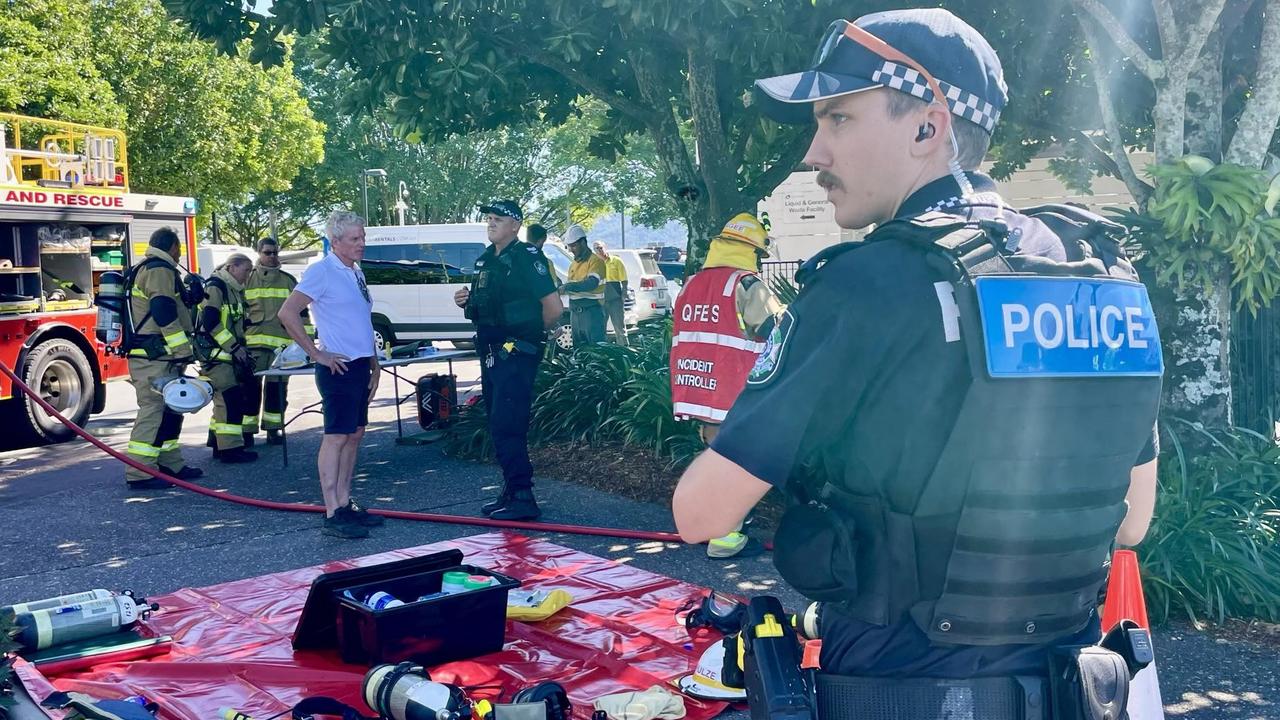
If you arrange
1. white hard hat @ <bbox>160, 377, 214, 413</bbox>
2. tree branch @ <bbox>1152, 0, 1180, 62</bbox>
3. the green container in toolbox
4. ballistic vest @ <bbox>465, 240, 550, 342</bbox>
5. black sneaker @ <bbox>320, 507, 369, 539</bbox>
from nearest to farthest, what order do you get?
the green container in toolbox < tree branch @ <bbox>1152, 0, 1180, 62</bbox> < black sneaker @ <bbox>320, 507, 369, 539</bbox> < ballistic vest @ <bbox>465, 240, 550, 342</bbox> < white hard hat @ <bbox>160, 377, 214, 413</bbox>

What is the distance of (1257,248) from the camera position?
18.6 ft

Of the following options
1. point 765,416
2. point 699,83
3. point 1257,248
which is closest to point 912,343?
point 765,416

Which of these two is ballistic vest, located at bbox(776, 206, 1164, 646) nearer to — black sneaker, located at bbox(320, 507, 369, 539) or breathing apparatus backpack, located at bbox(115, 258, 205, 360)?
black sneaker, located at bbox(320, 507, 369, 539)

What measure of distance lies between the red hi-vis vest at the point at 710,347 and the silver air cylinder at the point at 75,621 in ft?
10.2

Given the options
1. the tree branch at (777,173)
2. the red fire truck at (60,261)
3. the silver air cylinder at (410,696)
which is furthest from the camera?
the red fire truck at (60,261)

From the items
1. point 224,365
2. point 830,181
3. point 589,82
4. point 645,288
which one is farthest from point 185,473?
point 645,288

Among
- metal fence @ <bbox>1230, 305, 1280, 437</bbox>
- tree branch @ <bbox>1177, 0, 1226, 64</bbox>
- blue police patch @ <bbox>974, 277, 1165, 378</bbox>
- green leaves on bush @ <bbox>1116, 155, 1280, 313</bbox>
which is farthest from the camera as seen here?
metal fence @ <bbox>1230, 305, 1280, 437</bbox>

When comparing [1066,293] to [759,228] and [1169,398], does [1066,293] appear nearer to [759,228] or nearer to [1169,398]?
[759,228]

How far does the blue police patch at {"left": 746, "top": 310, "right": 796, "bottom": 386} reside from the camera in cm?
166

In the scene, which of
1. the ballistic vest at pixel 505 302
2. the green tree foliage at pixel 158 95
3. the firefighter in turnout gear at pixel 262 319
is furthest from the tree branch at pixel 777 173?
the green tree foliage at pixel 158 95

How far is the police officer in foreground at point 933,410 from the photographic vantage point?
1.61 meters

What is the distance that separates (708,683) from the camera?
14.2 feet

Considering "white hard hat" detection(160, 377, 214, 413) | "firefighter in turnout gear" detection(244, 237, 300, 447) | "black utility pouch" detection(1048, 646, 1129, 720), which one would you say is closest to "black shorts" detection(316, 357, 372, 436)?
"white hard hat" detection(160, 377, 214, 413)

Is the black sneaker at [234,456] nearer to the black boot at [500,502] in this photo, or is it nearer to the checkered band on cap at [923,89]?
the black boot at [500,502]
